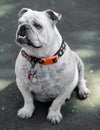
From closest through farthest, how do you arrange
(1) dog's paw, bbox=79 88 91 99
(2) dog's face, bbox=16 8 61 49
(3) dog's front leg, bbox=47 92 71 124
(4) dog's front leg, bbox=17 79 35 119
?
(2) dog's face, bbox=16 8 61 49 < (3) dog's front leg, bbox=47 92 71 124 < (4) dog's front leg, bbox=17 79 35 119 < (1) dog's paw, bbox=79 88 91 99

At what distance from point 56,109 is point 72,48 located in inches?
65.6

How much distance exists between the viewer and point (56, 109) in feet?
13.1

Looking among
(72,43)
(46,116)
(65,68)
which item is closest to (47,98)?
(46,116)

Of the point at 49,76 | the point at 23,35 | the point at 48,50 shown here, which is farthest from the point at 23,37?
the point at 49,76

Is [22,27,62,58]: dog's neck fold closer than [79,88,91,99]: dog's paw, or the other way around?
[22,27,62,58]: dog's neck fold

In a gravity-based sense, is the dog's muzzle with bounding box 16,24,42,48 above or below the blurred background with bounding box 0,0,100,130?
above

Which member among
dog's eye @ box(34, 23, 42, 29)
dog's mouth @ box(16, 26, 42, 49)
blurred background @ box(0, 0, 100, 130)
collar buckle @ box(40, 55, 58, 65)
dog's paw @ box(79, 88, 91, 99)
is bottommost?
blurred background @ box(0, 0, 100, 130)

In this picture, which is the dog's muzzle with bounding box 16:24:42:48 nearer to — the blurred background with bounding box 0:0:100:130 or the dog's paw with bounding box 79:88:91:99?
the blurred background with bounding box 0:0:100:130

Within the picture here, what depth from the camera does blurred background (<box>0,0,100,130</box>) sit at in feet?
13.1

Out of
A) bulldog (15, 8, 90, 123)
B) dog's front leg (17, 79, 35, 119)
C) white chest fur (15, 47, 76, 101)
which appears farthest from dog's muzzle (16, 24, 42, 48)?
dog's front leg (17, 79, 35, 119)

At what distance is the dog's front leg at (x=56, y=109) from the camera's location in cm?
391

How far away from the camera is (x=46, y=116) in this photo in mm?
4098

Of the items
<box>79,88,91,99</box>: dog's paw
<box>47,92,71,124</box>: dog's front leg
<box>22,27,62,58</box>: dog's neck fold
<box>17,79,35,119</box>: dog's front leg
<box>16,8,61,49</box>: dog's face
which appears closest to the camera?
<box>16,8,61,49</box>: dog's face

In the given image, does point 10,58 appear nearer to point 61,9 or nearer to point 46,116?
point 46,116
